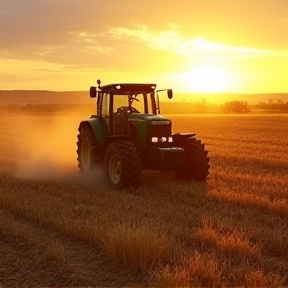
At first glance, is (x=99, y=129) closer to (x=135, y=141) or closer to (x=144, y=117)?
(x=135, y=141)

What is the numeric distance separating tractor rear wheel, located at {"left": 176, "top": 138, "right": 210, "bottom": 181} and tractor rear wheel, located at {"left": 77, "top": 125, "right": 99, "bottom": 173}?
2210 millimetres

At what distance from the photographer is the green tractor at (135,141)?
11.0 m

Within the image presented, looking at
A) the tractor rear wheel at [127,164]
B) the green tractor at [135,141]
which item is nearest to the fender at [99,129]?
the green tractor at [135,141]

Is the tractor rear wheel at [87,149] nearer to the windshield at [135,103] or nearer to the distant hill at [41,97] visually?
the windshield at [135,103]

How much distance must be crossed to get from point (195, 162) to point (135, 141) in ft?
4.69

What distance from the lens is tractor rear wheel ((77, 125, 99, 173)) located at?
12.6 m

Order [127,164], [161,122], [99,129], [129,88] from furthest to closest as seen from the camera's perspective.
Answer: [99,129]
[129,88]
[161,122]
[127,164]

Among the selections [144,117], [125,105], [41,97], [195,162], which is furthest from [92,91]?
[41,97]

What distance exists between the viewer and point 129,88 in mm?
12008

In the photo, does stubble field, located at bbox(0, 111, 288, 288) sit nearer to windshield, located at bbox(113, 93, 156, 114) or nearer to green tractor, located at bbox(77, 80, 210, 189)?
green tractor, located at bbox(77, 80, 210, 189)

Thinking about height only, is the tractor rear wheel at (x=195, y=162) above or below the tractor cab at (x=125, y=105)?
below

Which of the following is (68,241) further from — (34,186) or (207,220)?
(34,186)

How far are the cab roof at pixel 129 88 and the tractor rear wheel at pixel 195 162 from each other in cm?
155

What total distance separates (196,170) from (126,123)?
6.26 feet
